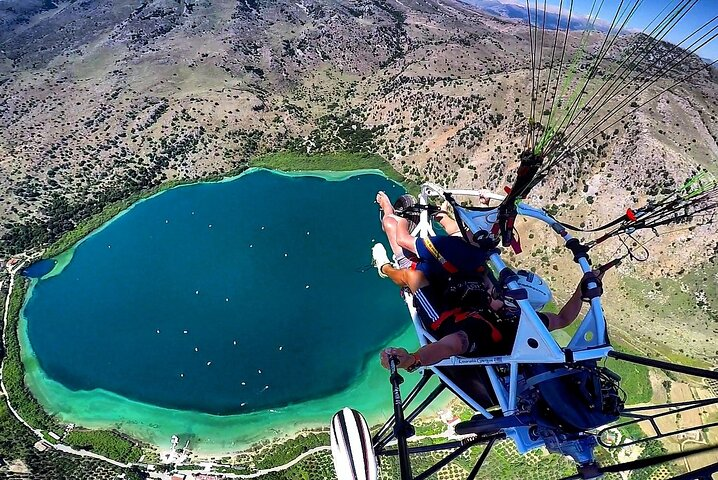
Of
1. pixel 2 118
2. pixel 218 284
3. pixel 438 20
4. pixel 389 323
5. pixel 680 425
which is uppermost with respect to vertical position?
pixel 438 20

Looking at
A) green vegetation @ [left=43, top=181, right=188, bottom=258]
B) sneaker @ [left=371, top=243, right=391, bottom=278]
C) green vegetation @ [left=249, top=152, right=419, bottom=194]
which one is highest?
sneaker @ [left=371, top=243, right=391, bottom=278]

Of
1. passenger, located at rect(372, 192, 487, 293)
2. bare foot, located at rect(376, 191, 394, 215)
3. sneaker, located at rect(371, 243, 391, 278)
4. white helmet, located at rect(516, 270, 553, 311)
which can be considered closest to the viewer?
white helmet, located at rect(516, 270, 553, 311)

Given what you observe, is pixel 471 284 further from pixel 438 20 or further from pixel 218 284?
pixel 438 20

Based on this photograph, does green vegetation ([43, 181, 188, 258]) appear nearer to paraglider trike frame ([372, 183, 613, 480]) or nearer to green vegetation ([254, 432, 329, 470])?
green vegetation ([254, 432, 329, 470])

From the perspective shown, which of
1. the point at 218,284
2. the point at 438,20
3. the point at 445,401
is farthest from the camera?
the point at 438,20

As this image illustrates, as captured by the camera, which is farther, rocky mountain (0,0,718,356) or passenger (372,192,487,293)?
rocky mountain (0,0,718,356)

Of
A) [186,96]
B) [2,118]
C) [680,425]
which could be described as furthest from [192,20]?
[680,425]

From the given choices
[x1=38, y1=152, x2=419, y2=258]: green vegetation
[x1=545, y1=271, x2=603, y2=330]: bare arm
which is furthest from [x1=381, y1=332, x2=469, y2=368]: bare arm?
[x1=38, y1=152, x2=419, y2=258]: green vegetation
